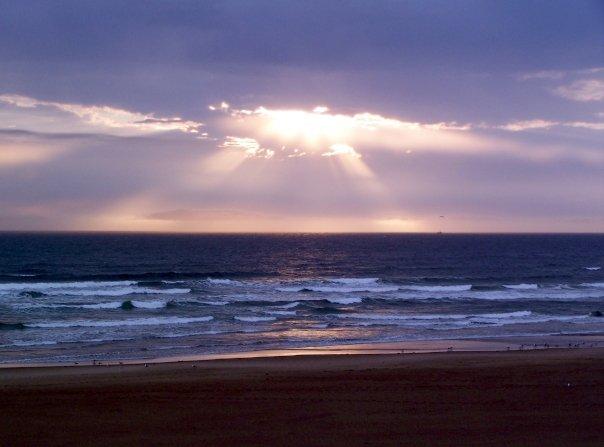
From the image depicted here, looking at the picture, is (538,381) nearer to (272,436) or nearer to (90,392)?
(272,436)

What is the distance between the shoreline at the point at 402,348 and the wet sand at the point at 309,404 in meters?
1.37

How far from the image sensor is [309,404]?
1050 centimetres

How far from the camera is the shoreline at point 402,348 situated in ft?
55.4

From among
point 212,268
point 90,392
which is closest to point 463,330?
point 90,392

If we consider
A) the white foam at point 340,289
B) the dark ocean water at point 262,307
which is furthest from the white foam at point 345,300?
the white foam at point 340,289

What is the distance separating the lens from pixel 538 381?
40.8 feet

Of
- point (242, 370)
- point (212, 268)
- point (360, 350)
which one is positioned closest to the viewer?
point (242, 370)

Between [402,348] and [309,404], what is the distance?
375 inches

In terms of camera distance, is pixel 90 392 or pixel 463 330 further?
pixel 463 330

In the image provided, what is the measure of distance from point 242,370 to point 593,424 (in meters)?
7.91

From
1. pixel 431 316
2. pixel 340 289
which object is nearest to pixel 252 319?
pixel 431 316

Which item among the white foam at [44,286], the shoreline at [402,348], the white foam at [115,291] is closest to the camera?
the shoreline at [402,348]

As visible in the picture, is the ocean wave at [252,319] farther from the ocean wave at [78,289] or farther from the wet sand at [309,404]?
the wet sand at [309,404]

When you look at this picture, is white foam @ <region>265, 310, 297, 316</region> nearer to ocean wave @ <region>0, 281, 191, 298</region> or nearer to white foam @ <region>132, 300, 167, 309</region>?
white foam @ <region>132, 300, 167, 309</region>
